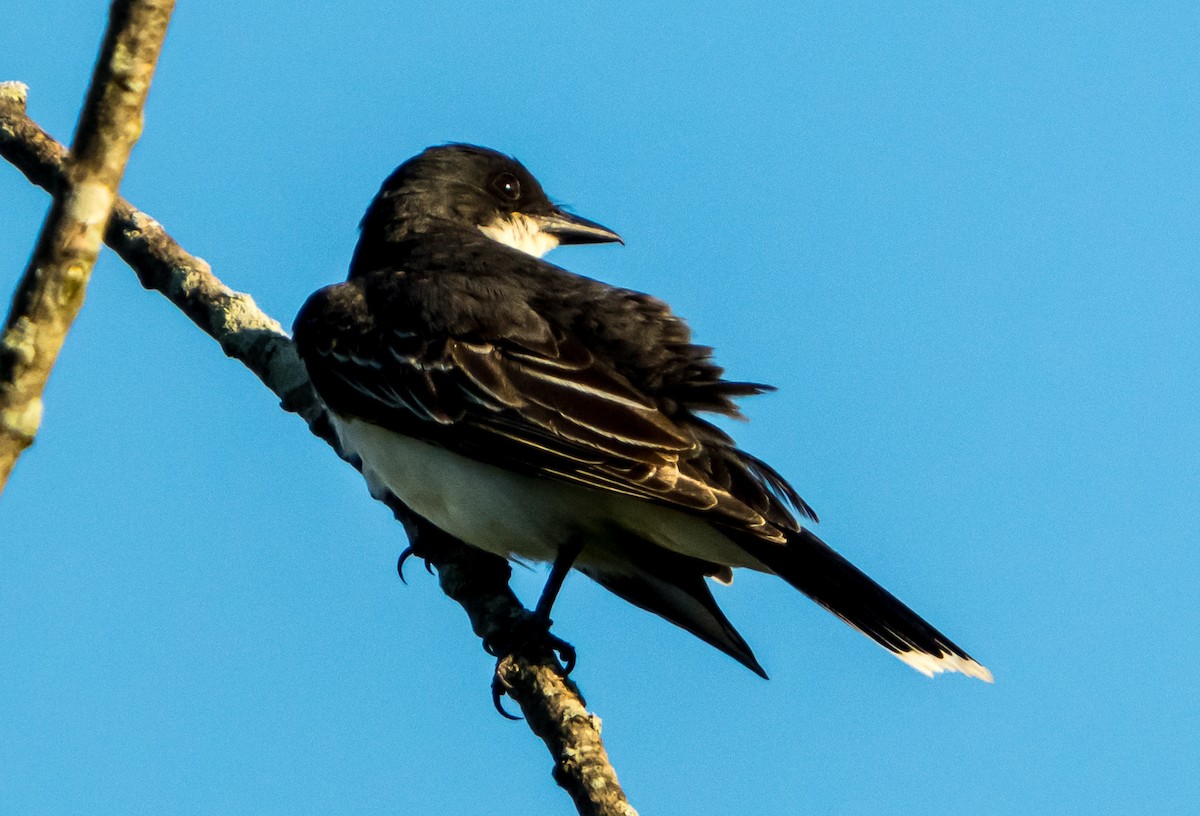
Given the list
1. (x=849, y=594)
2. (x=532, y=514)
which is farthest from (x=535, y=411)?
(x=849, y=594)

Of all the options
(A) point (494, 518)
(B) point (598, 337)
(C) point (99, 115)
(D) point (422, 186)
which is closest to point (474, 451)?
(A) point (494, 518)

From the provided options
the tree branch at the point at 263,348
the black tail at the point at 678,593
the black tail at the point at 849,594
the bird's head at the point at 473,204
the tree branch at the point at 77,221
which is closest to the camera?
the tree branch at the point at 77,221

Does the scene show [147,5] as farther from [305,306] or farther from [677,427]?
[305,306]

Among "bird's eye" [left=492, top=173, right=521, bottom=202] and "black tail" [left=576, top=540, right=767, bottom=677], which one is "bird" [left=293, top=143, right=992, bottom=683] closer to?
"black tail" [left=576, top=540, right=767, bottom=677]

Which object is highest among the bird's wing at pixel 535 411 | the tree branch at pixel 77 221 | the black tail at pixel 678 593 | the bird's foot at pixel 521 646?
the bird's wing at pixel 535 411

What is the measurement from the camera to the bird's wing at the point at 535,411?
6.28m

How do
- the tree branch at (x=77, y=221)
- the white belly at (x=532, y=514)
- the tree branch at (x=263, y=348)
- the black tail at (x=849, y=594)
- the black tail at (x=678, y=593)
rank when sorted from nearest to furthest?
the tree branch at (x=77, y=221) → the tree branch at (x=263, y=348) → the black tail at (x=849, y=594) → the white belly at (x=532, y=514) → the black tail at (x=678, y=593)

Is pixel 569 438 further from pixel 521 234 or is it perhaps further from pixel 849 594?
pixel 521 234

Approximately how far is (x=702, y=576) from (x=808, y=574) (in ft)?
3.14

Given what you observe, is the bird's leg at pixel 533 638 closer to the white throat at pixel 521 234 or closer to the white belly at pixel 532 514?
the white belly at pixel 532 514

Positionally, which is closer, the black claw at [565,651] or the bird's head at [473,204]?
the black claw at [565,651]

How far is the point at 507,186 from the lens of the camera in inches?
364

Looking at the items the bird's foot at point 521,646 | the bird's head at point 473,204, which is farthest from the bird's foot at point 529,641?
the bird's head at point 473,204

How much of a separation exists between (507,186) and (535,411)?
3002 mm
